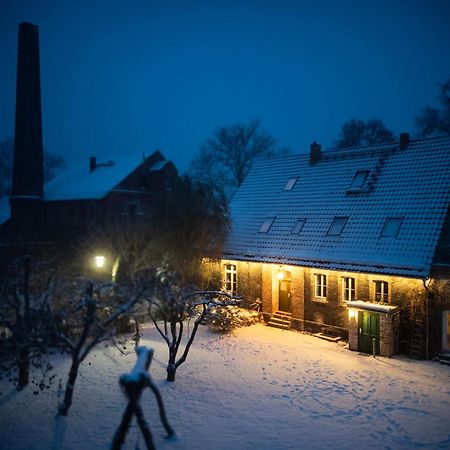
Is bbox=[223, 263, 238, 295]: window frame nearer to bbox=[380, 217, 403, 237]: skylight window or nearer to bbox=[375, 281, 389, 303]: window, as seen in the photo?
bbox=[375, 281, 389, 303]: window

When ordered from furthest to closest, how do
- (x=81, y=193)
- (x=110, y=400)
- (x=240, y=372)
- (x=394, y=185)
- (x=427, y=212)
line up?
(x=81, y=193) → (x=394, y=185) → (x=427, y=212) → (x=240, y=372) → (x=110, y=400)

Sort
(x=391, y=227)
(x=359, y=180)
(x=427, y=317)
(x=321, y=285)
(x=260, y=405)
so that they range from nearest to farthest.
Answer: (x=260, y=405), (x=427, y=317), (x=391, y=227), (x=321, y=285), (x=359, y=180)

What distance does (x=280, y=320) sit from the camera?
20.8 metres

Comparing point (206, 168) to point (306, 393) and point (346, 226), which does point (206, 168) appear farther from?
point (306, 393)

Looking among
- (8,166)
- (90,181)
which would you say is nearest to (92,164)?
(90,181)

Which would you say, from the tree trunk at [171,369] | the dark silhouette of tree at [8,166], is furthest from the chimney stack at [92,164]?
the tree trunk at [171,369]

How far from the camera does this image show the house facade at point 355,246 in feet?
52.6

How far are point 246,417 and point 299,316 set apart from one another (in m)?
9.79

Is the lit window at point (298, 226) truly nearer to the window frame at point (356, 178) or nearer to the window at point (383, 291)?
the window frame at point (356, 178)

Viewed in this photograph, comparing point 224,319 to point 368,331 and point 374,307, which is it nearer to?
point 368,331

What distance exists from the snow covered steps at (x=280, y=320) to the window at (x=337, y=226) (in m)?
4.64

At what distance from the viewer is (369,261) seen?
17.4 metres

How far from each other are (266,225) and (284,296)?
416 centimetres

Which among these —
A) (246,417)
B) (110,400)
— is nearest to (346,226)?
(246,417)
